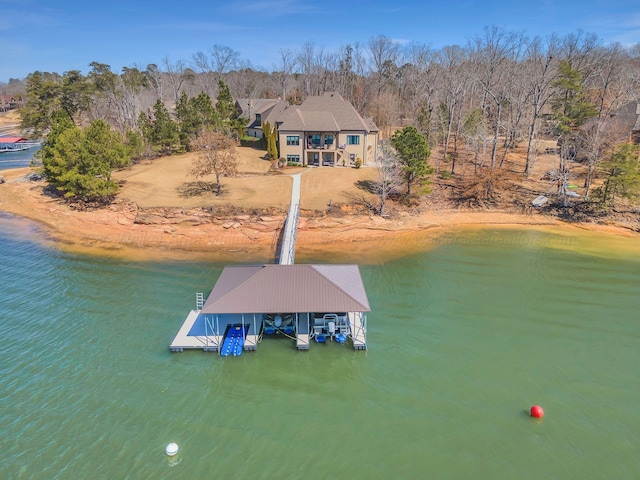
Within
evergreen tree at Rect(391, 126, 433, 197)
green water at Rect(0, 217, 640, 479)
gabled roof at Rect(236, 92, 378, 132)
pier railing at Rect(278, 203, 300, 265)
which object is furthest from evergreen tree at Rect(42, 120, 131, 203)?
evergreen tree at Rect(391, 126, 433, 197)

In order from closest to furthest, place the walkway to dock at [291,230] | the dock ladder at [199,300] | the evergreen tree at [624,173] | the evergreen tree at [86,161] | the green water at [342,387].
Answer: the green water at [342,387] → the dock ladder at [199,300] → the walkway to dock at [291,230] → the evergreen tree at [624,173] → the evergreen tree at [86,161]

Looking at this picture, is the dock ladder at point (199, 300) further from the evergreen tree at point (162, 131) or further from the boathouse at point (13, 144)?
the boathouse at point (13, 144)

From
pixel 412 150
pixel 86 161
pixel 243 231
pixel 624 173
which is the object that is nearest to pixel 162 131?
pixel 86 161

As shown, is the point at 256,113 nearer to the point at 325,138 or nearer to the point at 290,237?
the point at 325,138

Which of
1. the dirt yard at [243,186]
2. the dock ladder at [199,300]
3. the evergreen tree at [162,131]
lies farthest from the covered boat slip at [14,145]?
the dock ladder at [199,300]

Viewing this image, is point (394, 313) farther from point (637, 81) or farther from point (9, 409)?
point (637, 81)

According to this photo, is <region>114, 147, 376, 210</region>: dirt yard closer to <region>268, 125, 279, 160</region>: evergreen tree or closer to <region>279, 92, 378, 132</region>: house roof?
<region>268, 125, 279, 160</region>: evergreen tree

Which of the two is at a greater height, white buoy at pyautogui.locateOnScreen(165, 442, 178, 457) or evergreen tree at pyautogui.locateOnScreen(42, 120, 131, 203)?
evergreen tree at pyautogui.locateOnScreen(42, 120, 131, 203)
